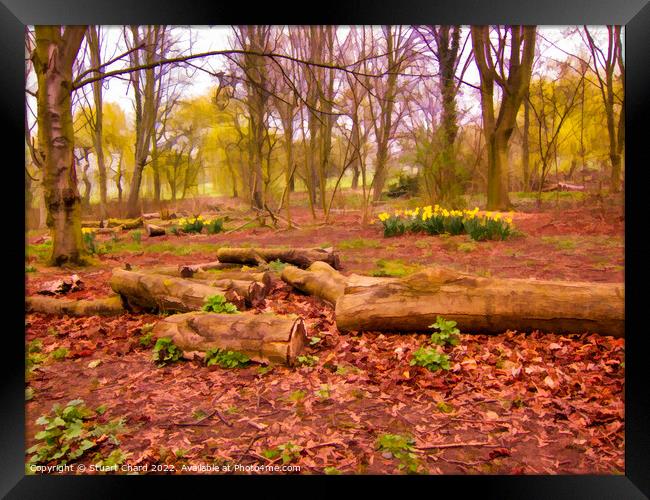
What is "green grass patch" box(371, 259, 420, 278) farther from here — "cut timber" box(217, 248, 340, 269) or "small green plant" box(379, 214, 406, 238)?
"cut timber" box(217, 248, 340, 269)

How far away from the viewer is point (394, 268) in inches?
144

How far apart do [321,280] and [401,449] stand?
160 cm

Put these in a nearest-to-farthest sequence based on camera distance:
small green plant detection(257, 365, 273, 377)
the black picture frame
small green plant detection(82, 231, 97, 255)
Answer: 1. the black picture frame
2. small green plant detection(257, 365, 273, 377)
3. small green plant detection(82, 231, 97, 255)

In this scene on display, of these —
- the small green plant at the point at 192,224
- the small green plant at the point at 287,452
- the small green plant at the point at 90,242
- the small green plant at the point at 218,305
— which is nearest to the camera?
the small green plant at the point at 287,452

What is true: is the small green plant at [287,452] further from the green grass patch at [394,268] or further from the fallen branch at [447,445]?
the green grass patch at [394,268]

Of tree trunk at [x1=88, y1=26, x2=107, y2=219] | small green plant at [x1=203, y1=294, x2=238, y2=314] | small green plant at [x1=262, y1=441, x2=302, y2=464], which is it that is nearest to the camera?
small green plant at [x1=262, y1=441, x2=302, y2=464]

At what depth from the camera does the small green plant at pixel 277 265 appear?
378cm

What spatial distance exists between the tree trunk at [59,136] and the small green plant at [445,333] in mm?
3141

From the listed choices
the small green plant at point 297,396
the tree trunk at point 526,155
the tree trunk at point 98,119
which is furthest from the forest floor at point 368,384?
the tree trunk at point 98,119

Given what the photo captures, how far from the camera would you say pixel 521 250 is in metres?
3.55

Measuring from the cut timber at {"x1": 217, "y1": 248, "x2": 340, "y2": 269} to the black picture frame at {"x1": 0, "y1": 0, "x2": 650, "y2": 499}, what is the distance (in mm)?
1612

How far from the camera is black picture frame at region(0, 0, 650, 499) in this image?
2877mm

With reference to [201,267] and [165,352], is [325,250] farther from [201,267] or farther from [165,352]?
[165,352]

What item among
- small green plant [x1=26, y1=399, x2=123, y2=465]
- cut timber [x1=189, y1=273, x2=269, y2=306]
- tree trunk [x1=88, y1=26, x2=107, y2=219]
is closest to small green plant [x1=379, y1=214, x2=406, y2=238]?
cut timber [x1=189, y1=273, x2=269, y2=306]
